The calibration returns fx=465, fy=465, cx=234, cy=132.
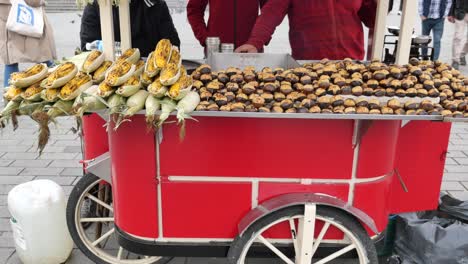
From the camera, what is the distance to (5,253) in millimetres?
2926

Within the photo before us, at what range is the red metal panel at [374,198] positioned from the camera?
2211 mm

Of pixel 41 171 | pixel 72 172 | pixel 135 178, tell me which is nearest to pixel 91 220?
pixel 135 178

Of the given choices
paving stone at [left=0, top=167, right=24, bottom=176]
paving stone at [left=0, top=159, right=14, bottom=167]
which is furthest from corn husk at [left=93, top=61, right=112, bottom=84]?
paving stone at [left=0, top=159, right=14, bottom=167]

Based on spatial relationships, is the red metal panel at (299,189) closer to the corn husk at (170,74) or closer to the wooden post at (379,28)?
Result: the corn husk at (170,74)

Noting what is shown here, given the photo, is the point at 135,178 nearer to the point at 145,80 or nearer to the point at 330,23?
the point at 145,80

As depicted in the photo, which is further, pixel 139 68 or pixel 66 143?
pixel 66 143

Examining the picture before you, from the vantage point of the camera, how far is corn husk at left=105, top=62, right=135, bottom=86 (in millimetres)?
1930

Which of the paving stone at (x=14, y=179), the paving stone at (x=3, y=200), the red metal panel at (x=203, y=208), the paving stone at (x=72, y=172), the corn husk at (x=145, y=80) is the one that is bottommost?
the paving stone at (x=3, y=200)

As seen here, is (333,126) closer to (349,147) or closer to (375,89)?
(349,147)

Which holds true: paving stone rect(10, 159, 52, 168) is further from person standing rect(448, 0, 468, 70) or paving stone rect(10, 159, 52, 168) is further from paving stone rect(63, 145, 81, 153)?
person standing rect(448, 0, 468, 70)

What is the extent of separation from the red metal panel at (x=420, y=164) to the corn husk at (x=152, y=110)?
4.14 feet

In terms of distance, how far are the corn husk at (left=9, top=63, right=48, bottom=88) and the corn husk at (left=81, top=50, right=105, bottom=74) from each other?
18cm

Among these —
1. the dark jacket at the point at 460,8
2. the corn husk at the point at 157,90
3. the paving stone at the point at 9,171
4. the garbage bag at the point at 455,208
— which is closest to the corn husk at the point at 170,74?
the corn husk at the point at 157,90

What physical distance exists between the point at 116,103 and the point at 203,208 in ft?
2.19
